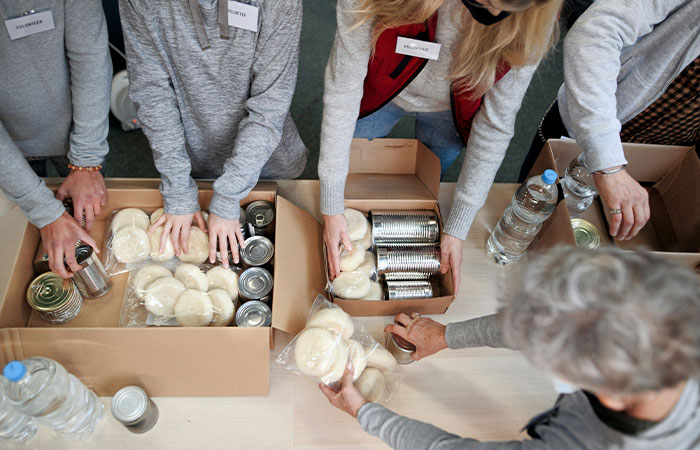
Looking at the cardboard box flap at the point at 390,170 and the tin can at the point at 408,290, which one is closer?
the tin can at the point at 408,290

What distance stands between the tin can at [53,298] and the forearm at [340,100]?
0.71 metres

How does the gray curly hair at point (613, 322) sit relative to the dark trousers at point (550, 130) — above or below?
above

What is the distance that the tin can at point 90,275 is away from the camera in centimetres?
111

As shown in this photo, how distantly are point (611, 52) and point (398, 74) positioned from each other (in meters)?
0.58

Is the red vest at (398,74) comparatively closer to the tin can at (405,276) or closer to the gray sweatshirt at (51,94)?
the tin can at (405,276)

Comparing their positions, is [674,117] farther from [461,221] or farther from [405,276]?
[405,276]

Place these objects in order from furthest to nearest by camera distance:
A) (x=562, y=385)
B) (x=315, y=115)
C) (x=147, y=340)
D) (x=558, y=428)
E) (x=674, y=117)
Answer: (x=315, y=115)
(x=674, y=117)
(x=147, y=340)
(x=558, y=428)
(x=562, y=385)

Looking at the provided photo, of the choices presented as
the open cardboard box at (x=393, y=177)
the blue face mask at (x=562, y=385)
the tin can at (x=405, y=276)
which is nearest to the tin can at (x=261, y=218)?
the open cardboard box at (x=393, y=177)

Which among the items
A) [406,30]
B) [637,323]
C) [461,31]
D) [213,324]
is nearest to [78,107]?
[213,324]

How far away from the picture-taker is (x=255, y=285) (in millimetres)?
1138

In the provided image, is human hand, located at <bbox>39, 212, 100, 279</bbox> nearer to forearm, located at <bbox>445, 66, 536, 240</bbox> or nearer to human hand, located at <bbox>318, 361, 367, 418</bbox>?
human hand, located at <bbox>318, 361, 367, 418</bbox>

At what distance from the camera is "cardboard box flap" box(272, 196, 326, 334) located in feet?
3.52

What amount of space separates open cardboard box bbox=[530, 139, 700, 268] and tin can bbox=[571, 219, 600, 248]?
0.05 m

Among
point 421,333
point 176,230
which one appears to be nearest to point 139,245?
point 176,230
